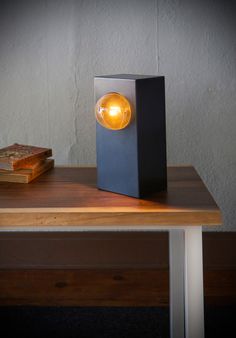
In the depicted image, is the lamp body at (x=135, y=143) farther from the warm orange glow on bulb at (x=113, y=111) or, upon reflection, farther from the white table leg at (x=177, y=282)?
the white table leg at (x=177, y=282)

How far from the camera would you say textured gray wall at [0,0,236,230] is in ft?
6.29

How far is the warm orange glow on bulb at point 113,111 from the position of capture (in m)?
1.28

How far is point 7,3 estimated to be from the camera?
6.35ft

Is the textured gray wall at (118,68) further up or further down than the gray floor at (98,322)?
further up

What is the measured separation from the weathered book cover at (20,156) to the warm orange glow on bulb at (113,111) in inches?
10.0

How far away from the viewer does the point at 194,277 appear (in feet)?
3.80

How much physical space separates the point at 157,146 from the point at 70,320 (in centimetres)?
70

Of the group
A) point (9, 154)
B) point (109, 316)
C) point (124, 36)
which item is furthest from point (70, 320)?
point (124, 36)

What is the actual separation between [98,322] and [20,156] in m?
0.57

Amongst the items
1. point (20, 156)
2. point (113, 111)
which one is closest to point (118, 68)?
point (20, 156)

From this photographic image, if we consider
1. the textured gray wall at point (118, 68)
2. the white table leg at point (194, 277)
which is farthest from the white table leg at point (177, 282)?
the textured gray wall at point (118, 68)

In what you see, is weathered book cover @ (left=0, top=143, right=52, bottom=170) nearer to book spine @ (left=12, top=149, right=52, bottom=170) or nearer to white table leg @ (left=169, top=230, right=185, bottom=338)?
book spine @ (left=12, top=149, right=52, bottom=170)

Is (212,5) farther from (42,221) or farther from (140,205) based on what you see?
(42,221)

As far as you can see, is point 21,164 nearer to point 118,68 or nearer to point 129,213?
point 129,213
